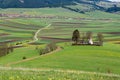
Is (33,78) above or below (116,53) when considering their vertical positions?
above

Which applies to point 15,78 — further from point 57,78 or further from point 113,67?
point 113,67

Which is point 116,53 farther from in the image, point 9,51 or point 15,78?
point 15,78

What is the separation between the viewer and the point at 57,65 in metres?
70.9

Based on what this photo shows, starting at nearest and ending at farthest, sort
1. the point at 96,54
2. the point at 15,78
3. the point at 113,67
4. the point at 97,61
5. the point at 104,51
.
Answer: the point at 15,78 → the point at 113,67 → the point at 97,61 → the point at 96,54 → the point at 104,51

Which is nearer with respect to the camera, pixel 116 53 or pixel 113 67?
pixel 113 67

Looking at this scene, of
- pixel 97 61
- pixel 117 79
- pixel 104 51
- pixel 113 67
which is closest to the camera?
pixel 117 79

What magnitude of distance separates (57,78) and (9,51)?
8600cm

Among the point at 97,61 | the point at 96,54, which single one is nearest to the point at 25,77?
the point at 97,61

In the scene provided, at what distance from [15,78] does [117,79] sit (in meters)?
6.50

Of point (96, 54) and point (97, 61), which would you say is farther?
point (96, 54)

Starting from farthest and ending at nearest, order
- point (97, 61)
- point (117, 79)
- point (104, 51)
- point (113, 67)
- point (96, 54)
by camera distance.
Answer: point (104, 51) → point (96, 54) → point (97, 61) → point (113, 67) → point (117, 79)

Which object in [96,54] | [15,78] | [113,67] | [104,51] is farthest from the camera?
[104,51]

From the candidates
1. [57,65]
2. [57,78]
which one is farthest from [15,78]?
[57,65]

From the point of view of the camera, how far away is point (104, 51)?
100688 mm
